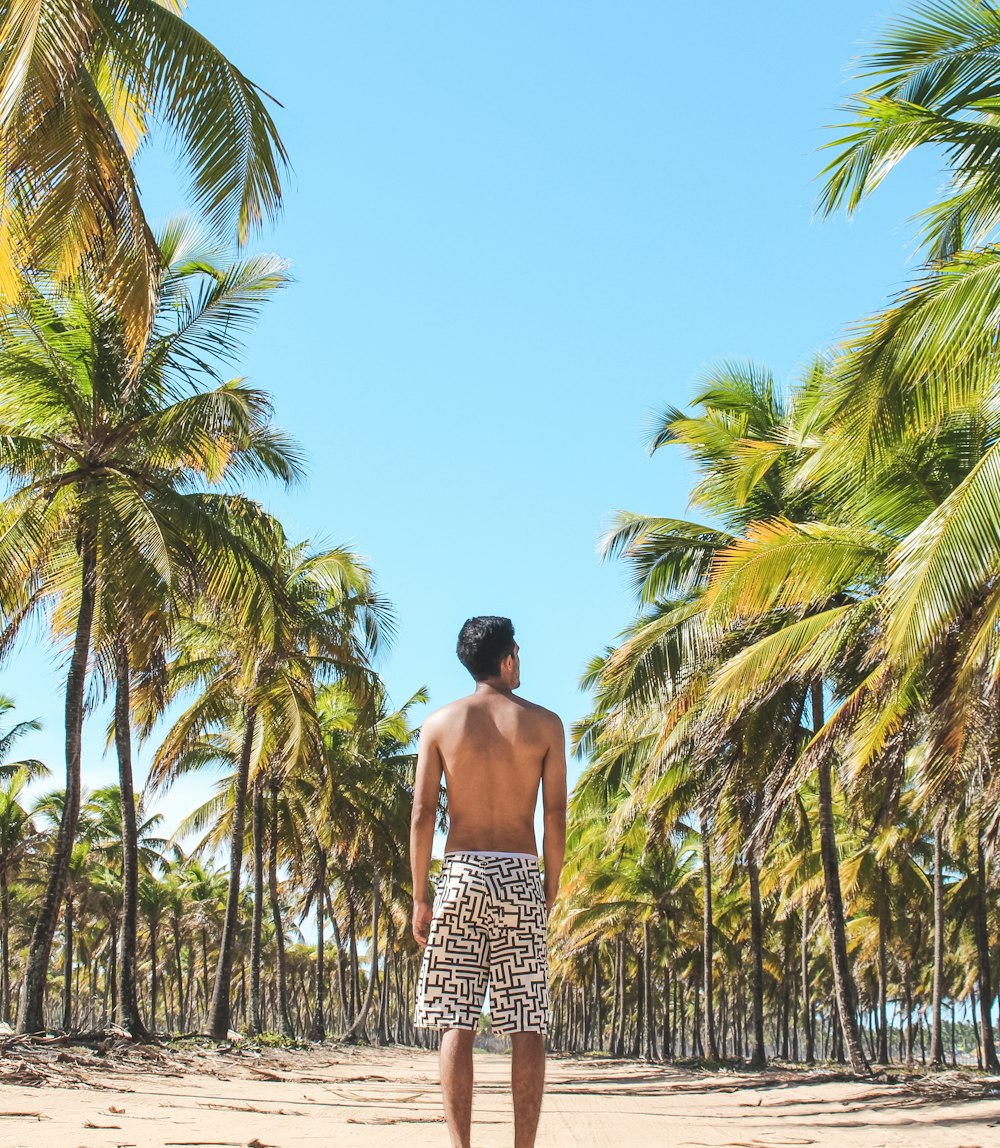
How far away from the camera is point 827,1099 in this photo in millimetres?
10844

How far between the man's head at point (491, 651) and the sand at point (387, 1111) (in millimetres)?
2253

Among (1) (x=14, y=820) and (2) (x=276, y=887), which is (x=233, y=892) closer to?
(2) (x=276, y=887)

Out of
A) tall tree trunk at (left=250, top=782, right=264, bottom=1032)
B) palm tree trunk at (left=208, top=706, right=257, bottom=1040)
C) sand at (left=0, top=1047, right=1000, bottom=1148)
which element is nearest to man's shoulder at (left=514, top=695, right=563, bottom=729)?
sand at (left=0, top=1047, right=1000, bottom=1148)

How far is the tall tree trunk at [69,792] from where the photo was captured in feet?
41.1

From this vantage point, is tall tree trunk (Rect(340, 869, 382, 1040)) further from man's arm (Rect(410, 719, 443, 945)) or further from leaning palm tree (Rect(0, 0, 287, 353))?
man's arm (Rect(410, 719, 443, 945))

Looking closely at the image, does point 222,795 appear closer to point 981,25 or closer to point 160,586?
point 160,586

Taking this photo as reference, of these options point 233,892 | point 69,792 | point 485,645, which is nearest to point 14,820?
point 233,892

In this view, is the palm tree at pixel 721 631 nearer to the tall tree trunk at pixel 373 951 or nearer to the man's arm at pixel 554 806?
the man's arm at pixel 554 806

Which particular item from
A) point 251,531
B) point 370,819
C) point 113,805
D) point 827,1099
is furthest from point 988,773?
point 113,805

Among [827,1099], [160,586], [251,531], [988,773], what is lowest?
[827,1099]

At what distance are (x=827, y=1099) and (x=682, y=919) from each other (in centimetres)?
2870

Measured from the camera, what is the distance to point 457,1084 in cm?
379

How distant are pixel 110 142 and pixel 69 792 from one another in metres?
7.86

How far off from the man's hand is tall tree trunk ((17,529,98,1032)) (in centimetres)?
938
